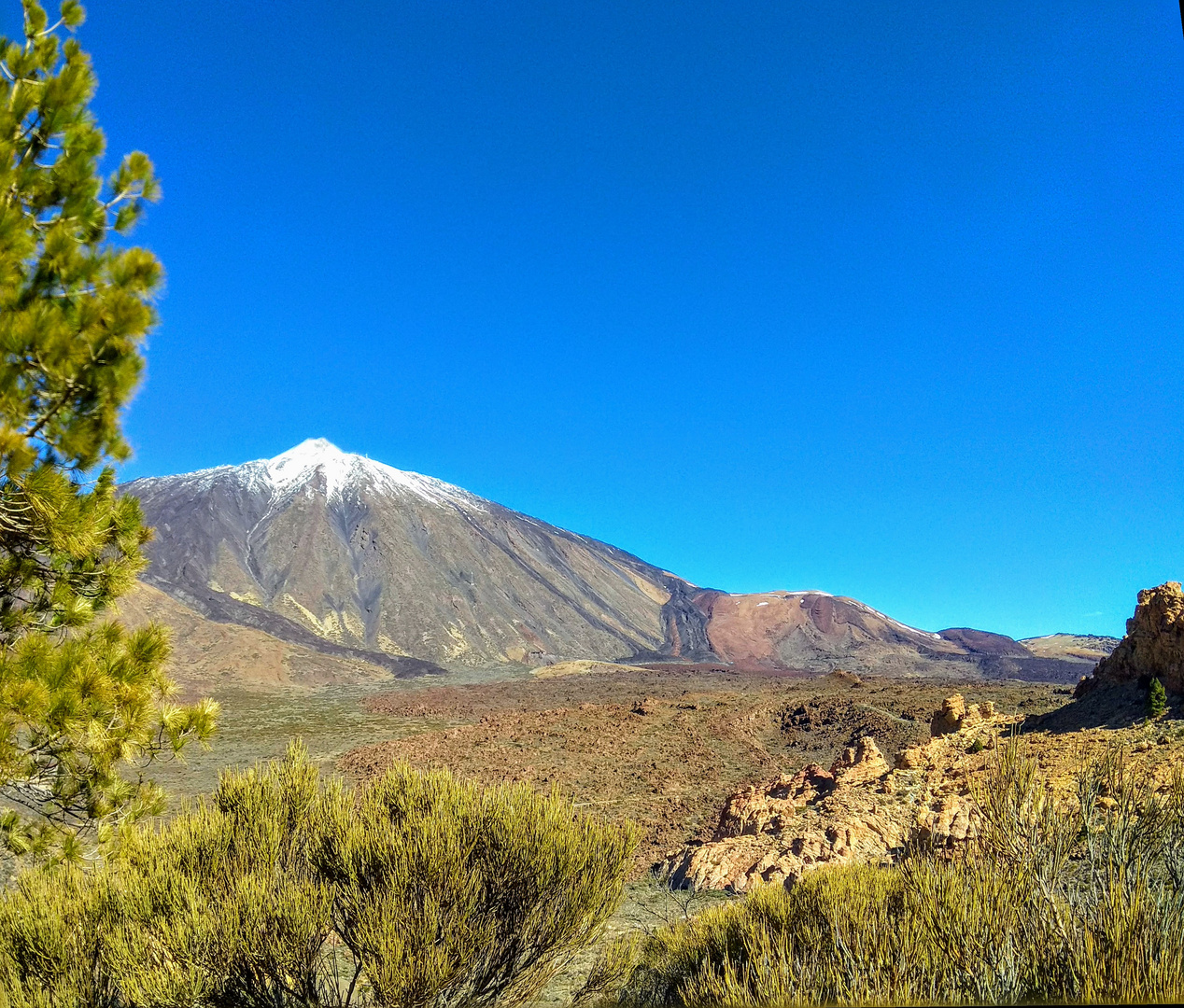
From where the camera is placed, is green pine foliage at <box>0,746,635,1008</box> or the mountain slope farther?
the mountain slope

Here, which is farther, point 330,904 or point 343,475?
point 343,475

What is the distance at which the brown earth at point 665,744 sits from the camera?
15163 mm

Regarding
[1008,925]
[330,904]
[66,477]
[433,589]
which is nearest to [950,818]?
[1008,925]

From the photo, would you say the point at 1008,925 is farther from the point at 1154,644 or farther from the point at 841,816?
the point at 1154,644

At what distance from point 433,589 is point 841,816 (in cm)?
7255

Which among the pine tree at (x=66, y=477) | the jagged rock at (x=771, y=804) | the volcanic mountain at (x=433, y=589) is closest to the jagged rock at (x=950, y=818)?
the jagged rock at (x=771, y=804)

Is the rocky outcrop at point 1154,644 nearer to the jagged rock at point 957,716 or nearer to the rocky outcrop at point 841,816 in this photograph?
the jagged rock at point 957,716

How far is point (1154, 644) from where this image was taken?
Result: 1168 centimetres

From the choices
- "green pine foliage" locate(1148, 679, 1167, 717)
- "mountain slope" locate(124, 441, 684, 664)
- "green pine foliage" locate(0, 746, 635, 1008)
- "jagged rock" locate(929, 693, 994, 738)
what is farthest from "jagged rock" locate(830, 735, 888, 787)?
"mountain slope" locate(124, 441, 684, 664)

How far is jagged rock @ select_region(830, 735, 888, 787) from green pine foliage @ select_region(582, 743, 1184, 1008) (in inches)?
301

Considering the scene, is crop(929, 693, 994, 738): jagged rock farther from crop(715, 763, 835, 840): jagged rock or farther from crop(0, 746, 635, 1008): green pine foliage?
crop(0, 746, 635, 1008): green pine foliage

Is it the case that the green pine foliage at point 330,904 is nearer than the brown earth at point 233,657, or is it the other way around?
the green pine foliage at point 330,904

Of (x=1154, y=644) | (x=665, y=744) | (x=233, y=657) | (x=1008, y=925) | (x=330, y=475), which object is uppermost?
(x=330, y=475)

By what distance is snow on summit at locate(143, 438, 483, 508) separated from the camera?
104 meters
